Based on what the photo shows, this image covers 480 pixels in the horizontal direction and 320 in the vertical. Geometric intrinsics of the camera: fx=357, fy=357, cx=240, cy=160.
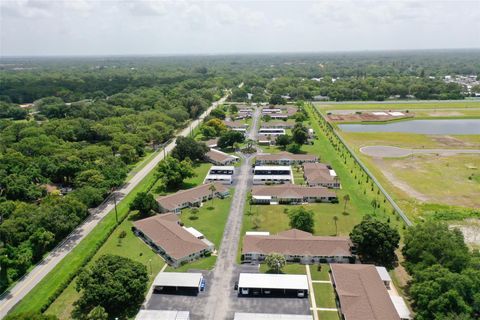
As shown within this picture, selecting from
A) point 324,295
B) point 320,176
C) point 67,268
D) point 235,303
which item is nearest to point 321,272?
point 324,295

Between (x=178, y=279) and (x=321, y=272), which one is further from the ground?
(x=178, y=279)

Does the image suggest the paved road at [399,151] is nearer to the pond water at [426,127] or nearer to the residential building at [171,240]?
the pond water at [426,127]

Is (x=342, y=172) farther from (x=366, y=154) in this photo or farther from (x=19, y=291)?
(x=19, y=291)

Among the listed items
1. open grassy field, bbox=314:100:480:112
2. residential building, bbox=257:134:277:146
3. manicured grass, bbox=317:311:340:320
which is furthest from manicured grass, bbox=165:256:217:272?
open grassy field, bbox=314:100:480:112

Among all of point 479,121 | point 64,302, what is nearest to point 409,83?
point 479,121

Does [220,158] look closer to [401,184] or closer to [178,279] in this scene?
[401,184]

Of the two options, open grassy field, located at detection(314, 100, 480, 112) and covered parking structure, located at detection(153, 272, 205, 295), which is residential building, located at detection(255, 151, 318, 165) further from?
open grassy field, located at detection(314, 100, 480, 112)
